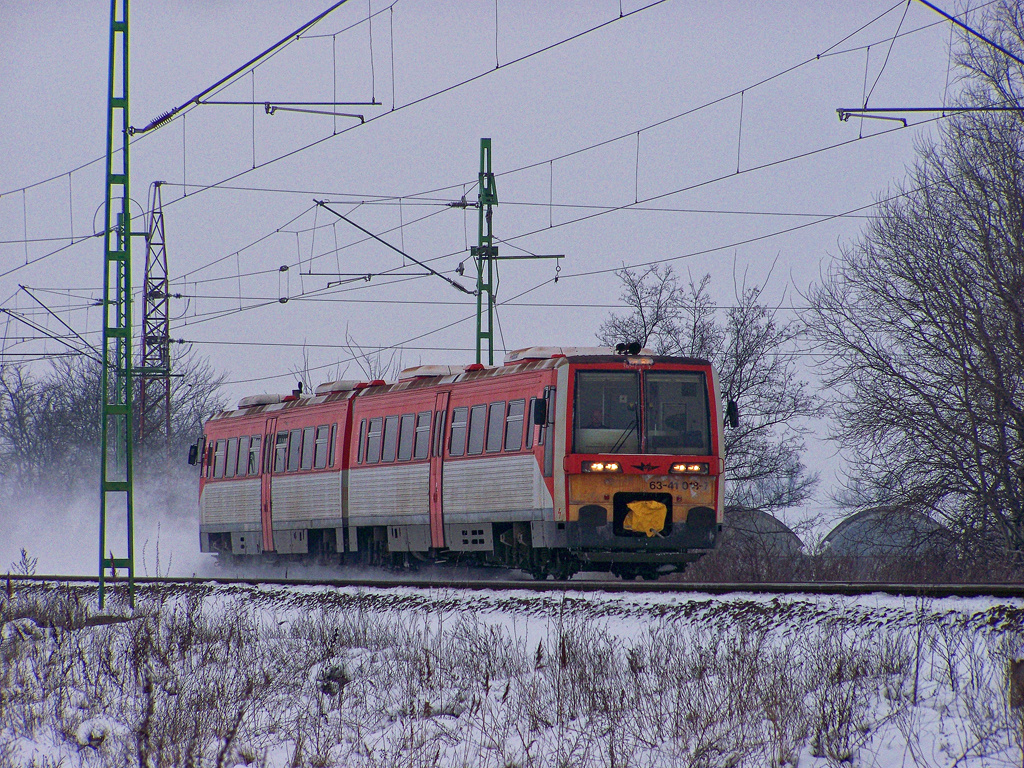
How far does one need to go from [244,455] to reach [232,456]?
694 millimetres

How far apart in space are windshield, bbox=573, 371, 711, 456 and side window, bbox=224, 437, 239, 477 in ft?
38.9

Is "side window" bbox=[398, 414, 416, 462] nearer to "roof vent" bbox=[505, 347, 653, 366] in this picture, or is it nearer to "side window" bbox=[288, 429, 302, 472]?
"roof vent" bbox=[505, 347, 653, 366]

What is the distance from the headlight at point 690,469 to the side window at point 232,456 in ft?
40.7

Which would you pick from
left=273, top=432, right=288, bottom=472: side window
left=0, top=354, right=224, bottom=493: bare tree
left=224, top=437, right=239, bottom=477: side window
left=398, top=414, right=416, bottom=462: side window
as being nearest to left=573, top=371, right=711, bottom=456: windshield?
left=398, top=414, right=416, bottom=462: side window

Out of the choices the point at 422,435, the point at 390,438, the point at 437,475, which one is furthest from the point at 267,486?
the point at 437,475

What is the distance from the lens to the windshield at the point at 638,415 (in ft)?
56.7

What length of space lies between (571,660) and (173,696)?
309 centimetres

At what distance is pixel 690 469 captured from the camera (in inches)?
687

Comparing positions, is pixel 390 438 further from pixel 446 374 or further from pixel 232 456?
pixel 232 456

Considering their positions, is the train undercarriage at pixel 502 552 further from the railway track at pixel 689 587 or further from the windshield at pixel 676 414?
the railway track at pixel 689 587

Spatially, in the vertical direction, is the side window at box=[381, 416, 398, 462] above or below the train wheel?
above

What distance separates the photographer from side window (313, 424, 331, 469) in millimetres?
23750

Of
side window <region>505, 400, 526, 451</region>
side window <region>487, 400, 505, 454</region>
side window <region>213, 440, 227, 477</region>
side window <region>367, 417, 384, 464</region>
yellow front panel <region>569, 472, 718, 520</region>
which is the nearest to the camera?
yellow front panel <region>569, 472, 718, 520</region>

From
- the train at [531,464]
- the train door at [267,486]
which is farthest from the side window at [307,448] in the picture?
the train door at [267,486]
